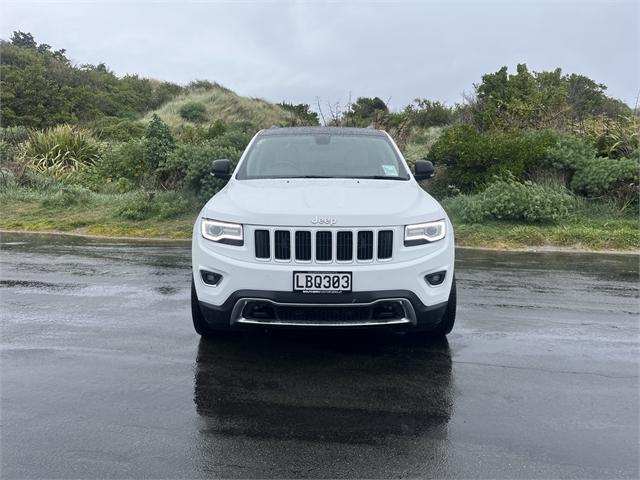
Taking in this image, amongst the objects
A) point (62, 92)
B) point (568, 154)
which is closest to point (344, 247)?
point (568, 154)

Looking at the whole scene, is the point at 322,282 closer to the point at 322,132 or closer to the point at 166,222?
the point at 322,132

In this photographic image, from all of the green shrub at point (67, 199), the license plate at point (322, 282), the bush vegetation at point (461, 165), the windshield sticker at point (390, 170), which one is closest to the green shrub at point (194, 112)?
the bush vegetation at point (461, 165)

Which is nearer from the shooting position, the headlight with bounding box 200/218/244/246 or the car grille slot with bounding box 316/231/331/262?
the car grille slot with bounding box 316/231/331/262

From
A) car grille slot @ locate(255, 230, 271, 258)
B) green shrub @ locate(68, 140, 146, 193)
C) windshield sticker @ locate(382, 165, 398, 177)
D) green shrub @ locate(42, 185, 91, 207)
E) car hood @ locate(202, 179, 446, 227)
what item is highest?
windshield sticker @ locate(382, 165, 398, 177)

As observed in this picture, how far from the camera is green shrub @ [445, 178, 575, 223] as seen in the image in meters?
11.5

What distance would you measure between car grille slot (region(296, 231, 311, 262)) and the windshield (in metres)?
1.39

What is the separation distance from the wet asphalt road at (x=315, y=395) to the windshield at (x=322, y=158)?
1.52 m

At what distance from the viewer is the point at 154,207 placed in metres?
13.2

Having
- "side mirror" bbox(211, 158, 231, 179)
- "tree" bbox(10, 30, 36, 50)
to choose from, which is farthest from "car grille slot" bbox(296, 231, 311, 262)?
"tree" bbox(10, 30, 36, 50)

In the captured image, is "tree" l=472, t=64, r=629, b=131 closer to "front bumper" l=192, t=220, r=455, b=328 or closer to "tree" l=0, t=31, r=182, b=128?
"front bumper" l=192, t=220, r=455, b=328

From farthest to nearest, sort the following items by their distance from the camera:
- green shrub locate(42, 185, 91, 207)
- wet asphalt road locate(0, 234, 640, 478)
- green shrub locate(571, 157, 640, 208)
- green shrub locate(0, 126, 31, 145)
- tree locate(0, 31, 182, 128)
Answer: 1. tree locate(0, 31, 182, 128)
2. green shrub locate(0, 126, 31, 145)
3. green shrub locate(42, 185, 91, 207)
4. green shrub locate(571, 157, 640, 208)
5. wet asphalt road locate(0, 234, 640, 478)

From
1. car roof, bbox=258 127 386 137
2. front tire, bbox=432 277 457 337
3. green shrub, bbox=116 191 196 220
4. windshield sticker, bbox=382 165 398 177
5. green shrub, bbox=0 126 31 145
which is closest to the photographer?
front tire, bbox=432 277 457 337

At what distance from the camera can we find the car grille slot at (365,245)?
4.21 meters

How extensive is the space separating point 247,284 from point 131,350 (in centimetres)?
130
